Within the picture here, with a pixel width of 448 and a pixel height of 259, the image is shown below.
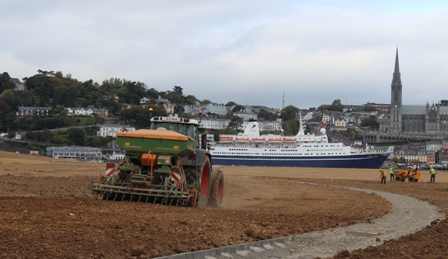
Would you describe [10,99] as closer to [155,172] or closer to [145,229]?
[155,172]

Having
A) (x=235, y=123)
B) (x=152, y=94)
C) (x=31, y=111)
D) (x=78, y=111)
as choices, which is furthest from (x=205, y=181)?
(x=152, y=94)

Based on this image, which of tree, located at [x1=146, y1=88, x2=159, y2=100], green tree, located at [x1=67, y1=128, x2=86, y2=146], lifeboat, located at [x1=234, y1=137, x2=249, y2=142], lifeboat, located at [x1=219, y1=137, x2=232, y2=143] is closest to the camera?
lifeboat, located at [x1=219, y1=137, x2=232, y2=143]

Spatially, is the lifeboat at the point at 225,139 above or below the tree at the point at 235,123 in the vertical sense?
below

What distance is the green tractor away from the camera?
585 inches

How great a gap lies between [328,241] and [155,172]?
4.75 metres

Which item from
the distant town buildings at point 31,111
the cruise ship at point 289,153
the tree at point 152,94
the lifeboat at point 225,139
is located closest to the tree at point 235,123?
the tree at point 152,94

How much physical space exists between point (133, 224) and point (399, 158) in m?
145

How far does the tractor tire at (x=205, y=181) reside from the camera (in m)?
16.2

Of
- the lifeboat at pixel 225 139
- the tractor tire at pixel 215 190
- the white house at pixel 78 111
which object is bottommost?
the tractor tire at pixel 215 190

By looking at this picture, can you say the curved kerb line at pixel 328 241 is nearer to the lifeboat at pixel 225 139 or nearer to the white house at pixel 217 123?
the lifeboat at pixel 225 139

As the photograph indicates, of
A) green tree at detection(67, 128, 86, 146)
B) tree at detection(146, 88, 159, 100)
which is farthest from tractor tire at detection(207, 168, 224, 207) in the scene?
tree at detection(146, 88, 159, 100)

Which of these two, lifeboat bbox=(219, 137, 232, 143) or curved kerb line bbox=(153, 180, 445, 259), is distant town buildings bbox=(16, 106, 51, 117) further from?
curved kerb line bbox=(153, 180, 445, 259)

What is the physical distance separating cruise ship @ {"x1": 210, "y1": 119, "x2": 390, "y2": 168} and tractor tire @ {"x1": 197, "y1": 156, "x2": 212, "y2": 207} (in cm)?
7662

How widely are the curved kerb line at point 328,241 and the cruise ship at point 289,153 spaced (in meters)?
76.4
